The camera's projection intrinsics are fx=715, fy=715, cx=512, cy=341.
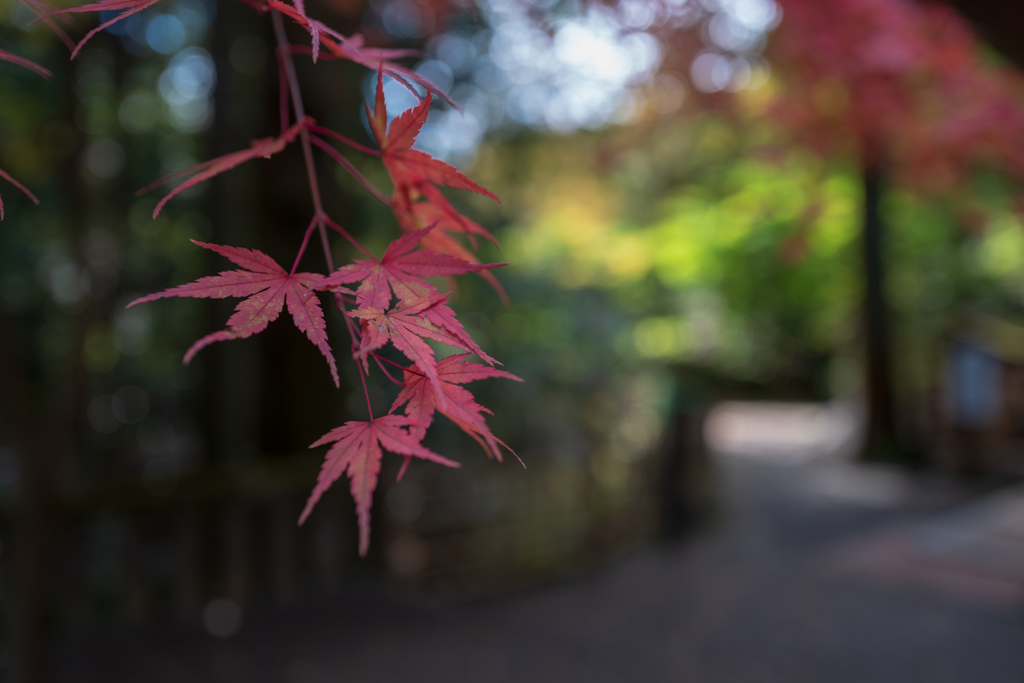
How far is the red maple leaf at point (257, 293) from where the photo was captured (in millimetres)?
866

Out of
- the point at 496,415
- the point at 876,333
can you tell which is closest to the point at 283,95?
the point at 496,415

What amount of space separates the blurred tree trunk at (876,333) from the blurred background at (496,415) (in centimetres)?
5

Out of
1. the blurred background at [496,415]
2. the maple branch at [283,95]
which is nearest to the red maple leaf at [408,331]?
the maple branch at [283,95]

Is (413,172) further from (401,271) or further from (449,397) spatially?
(449,397)

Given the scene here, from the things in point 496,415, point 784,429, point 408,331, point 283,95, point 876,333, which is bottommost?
point 784,429

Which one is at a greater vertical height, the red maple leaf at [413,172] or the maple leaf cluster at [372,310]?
the red maple leaf at [413,172]

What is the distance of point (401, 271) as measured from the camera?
0.96 m

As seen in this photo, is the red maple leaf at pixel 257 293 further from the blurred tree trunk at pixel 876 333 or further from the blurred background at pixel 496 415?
the blurred tree trunk at pixel 876 333

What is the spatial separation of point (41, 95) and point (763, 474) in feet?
35.2

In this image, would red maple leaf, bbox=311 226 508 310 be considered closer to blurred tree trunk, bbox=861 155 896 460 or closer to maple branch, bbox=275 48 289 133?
maple branch, bbox=275 48 289 133

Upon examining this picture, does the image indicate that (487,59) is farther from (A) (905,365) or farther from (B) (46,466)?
(A) (905,365)

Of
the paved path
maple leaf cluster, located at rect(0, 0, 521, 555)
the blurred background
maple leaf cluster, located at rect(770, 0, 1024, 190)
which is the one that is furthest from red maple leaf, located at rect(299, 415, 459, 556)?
maple leaf cluster, located at rect(770, 0, 1024, 190)

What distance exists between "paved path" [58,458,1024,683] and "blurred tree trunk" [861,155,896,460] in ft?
15.8

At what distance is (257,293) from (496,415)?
6.10 metres
